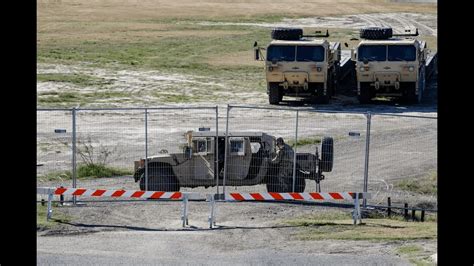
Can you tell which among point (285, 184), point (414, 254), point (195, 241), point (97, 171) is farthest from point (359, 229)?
point (97, 171)

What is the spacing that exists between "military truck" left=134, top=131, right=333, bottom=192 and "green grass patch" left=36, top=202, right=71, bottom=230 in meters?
1.96

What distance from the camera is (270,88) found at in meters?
38.1

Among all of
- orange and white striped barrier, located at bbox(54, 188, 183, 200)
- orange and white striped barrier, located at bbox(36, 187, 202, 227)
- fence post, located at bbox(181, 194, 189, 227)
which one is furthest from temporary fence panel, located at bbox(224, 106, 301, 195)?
fence post, located at bbox(181, 194, 189, 227)

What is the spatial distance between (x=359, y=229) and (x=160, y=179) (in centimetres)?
466

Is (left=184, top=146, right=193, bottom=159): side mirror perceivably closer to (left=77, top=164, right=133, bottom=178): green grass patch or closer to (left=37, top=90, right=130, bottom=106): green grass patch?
(left=77, top=164, right=133, bottom=178): green grass patch

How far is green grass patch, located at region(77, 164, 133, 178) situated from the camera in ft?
77.7

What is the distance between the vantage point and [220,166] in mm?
20922

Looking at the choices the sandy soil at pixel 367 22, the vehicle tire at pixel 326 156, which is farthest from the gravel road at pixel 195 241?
the sandy soil at pixel 367 22

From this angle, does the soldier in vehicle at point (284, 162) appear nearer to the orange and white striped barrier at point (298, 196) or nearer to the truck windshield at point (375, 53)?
the orange and white striped barrier at point (298, 196)

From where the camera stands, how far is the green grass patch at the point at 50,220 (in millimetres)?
17734

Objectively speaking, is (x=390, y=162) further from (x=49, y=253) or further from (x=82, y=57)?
(x=82, y=57)

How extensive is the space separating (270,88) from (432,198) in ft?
56.2

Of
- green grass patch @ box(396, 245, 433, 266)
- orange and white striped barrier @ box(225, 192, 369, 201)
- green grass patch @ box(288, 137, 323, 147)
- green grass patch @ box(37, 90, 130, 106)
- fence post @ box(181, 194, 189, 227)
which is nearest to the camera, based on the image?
green grass patch @ box(396, 245, 433, 266)

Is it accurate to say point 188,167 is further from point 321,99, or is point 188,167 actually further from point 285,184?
point 321,99
